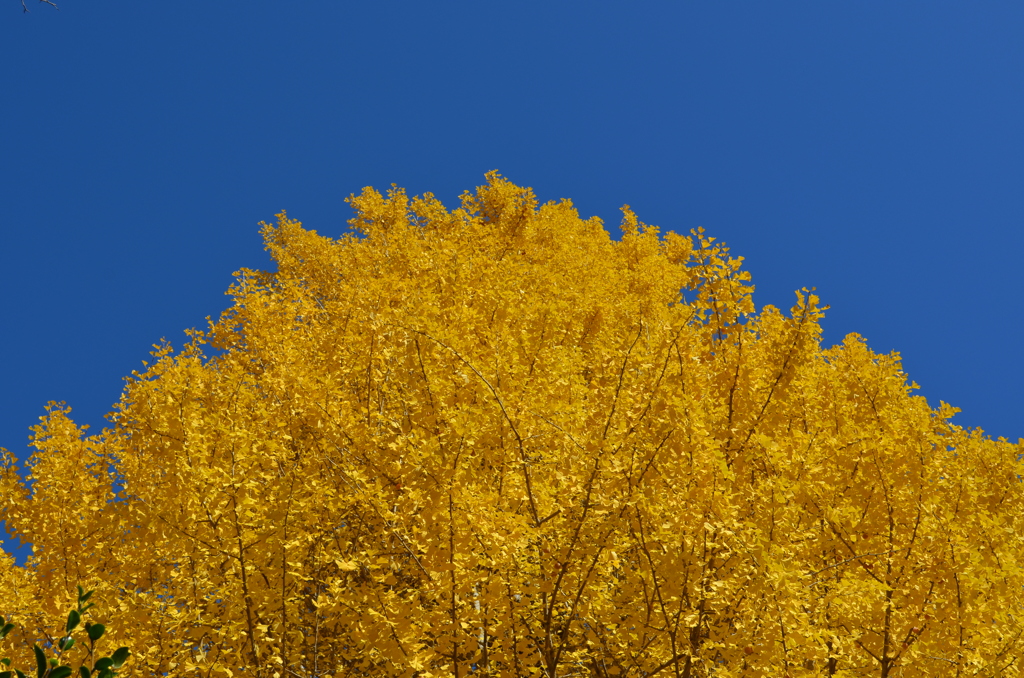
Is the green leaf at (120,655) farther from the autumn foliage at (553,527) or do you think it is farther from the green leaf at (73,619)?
the autumn foliage at (553,527)

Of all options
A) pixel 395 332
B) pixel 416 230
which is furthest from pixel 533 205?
pixel 395 332

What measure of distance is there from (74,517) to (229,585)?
12.0 feet

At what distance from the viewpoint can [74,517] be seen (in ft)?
22.1

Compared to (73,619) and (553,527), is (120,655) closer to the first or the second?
(73,619)

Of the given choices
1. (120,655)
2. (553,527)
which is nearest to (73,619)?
(120,655)

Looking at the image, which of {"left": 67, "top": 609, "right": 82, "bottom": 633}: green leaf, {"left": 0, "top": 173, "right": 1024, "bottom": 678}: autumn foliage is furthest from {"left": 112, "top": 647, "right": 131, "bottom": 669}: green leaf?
{"left": 0, "top": 173, "right": 1024, "bottom": 678}: autumn foliage

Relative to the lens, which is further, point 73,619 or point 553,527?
point 553,527

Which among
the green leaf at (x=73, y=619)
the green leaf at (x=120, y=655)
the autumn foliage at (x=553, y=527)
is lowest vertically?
the green leaf at (x=120, y=655)

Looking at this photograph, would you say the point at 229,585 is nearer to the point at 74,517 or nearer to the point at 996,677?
the point at 74,517

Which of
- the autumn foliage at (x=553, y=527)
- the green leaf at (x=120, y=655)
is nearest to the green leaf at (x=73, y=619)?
the green leaf at (x=120, y=655)

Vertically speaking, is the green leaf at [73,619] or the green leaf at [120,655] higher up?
the green leaf at [73,619]

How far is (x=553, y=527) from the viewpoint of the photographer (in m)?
4.14

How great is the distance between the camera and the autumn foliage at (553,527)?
390 centimetres

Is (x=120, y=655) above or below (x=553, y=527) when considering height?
below
